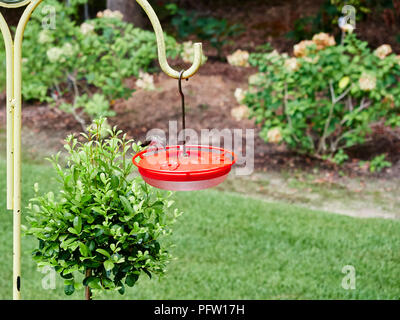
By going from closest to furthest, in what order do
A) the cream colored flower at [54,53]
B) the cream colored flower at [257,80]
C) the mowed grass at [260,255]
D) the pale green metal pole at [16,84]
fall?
the pale green metal pole at [16,84]
the mowed grass at [260,255]
the cream colored flower at [257,80]
the cream colored flower at [54,53]

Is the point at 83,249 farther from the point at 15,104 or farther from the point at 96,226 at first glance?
the point at 15,104

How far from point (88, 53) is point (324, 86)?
10.7ft

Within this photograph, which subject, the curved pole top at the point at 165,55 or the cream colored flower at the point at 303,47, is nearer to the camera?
the curved pole top at the point at 165,55

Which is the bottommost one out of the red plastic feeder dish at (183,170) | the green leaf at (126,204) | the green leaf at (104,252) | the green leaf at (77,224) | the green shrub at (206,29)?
the green leaf at (104,252)

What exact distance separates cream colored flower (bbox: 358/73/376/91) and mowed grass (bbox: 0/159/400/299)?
5.65 ft

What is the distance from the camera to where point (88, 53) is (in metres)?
7.83

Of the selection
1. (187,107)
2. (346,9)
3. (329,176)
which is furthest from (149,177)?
(346,9)

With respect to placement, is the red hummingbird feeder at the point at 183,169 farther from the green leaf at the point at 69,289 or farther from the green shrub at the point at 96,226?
the green leaf at the point at 69,289

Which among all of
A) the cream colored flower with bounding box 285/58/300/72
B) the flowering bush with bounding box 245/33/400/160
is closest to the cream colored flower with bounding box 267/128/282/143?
the flowering bush with bounding box 245/33/400/160

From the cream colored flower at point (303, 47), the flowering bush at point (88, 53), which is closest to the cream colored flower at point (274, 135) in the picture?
the cream colored flower at point (303, 47)

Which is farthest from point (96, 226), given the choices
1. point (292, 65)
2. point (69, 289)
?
point (292, 65)

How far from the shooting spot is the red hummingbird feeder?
222 centimetres

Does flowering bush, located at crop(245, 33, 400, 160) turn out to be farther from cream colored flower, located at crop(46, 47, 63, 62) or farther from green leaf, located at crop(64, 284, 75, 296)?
green leaf, located at crop(64, 284, 75, 296)

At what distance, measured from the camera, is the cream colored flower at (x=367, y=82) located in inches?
256
